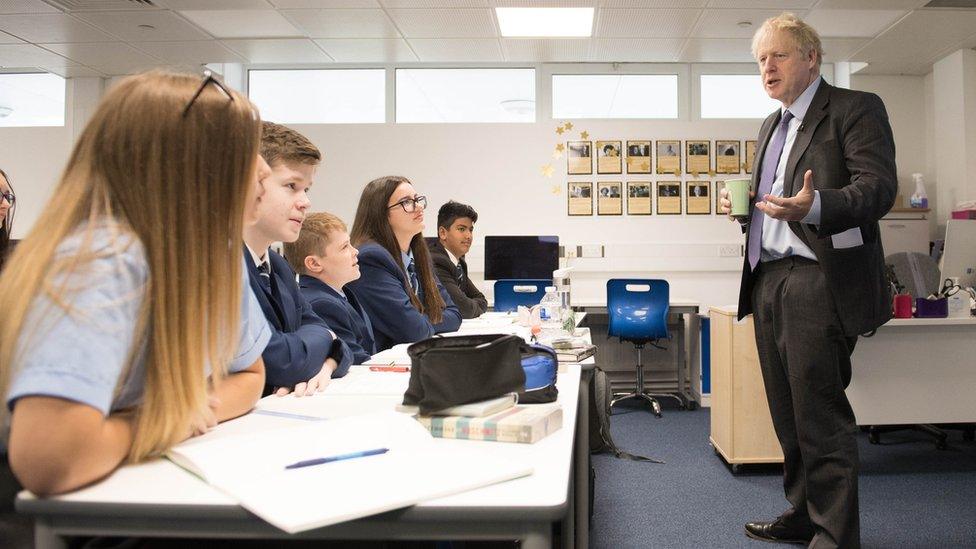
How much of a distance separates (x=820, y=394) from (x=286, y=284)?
153 centimetres

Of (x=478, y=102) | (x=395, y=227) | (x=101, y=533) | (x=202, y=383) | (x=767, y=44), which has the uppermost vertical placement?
(x=478, y=102)

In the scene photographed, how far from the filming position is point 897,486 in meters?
2.85

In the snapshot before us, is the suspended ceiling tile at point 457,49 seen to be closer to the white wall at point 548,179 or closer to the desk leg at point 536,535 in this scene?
the white wall at point 548,179

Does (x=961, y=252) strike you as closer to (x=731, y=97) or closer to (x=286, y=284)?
(x=731, y=97)

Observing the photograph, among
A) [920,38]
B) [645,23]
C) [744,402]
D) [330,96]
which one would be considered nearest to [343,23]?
[330,96]

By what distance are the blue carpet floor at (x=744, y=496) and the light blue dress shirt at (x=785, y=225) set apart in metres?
1.05

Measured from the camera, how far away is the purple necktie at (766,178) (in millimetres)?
2080

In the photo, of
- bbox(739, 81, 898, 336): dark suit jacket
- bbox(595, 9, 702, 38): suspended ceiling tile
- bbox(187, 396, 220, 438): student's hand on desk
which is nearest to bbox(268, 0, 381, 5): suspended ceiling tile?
bbox(595, 9, 702, 38): suspended ceiling tile

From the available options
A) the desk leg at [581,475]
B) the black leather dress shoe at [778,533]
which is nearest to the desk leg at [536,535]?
the desk leg at [581,475]

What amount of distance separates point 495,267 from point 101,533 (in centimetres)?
407

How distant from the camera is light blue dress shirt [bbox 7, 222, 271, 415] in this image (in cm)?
70

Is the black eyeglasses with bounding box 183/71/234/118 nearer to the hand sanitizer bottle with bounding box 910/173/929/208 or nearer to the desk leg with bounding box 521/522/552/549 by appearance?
the desk leg with bounding box 521/522/552/549

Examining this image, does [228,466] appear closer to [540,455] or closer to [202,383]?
[202,383]

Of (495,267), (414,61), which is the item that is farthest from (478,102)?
(495,267)
